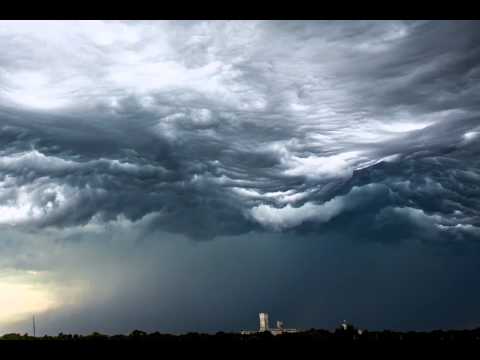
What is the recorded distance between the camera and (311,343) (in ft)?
16.5

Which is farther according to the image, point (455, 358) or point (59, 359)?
point (59, 359)

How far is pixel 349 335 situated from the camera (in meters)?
5.20
